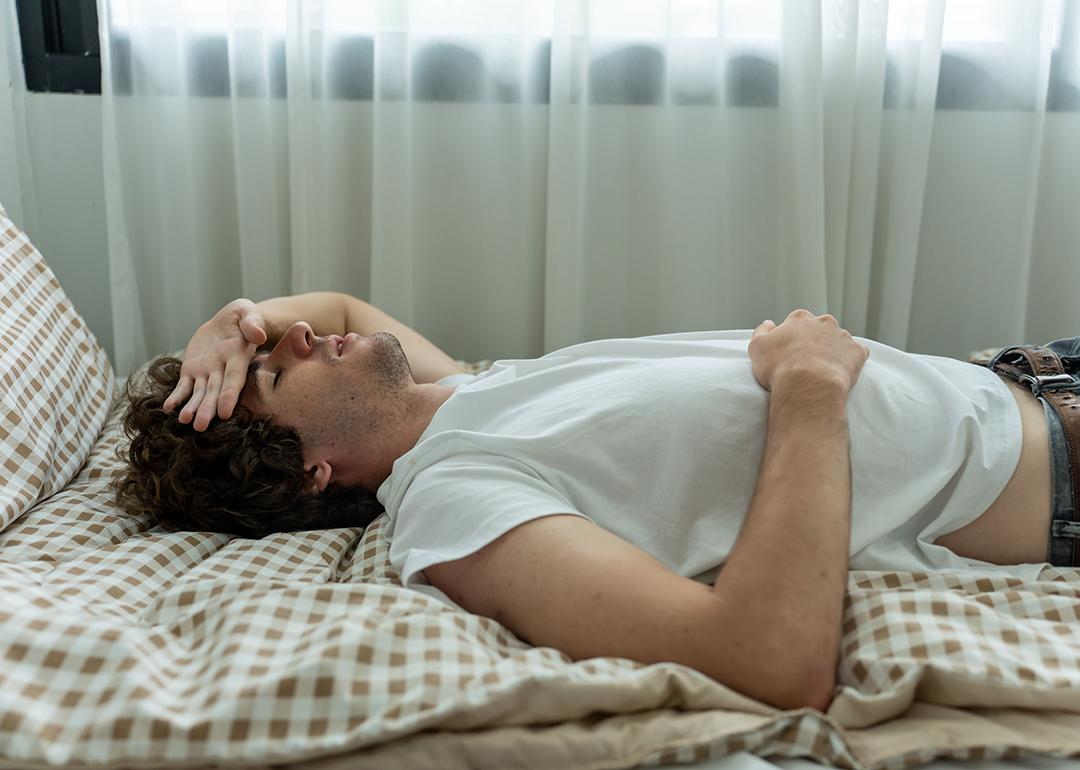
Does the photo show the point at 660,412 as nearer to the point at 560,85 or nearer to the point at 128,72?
the point at 560,85

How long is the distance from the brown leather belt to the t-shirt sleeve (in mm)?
591

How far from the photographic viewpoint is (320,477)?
137cm

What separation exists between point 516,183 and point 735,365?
40.6 inches

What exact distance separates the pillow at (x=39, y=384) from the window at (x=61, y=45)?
0.63 meters

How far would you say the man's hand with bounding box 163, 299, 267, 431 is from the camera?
1332 mm

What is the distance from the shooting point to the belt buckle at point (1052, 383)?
1.29 m

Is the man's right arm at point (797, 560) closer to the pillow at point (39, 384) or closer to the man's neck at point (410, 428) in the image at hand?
the man's neck at point (410, 428)

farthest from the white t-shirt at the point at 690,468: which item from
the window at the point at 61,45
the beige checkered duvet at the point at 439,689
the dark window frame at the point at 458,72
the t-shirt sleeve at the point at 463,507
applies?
the window at the point at 61,45

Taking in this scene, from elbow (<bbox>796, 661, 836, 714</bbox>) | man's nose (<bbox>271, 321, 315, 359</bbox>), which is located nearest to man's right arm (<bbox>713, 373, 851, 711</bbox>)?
elbow (<bbox>796, 661, 836, 714</bbox>)

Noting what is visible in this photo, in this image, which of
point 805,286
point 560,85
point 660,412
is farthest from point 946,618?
point 560,85

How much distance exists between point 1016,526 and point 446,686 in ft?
2.36

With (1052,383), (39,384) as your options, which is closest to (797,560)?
(1052,383)

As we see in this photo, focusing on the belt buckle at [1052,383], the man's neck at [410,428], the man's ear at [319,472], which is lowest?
the man's ear at [319,472]

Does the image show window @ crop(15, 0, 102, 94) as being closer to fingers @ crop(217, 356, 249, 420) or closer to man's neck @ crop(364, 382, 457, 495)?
fingers @ crop(217, 356, 249, 420)
